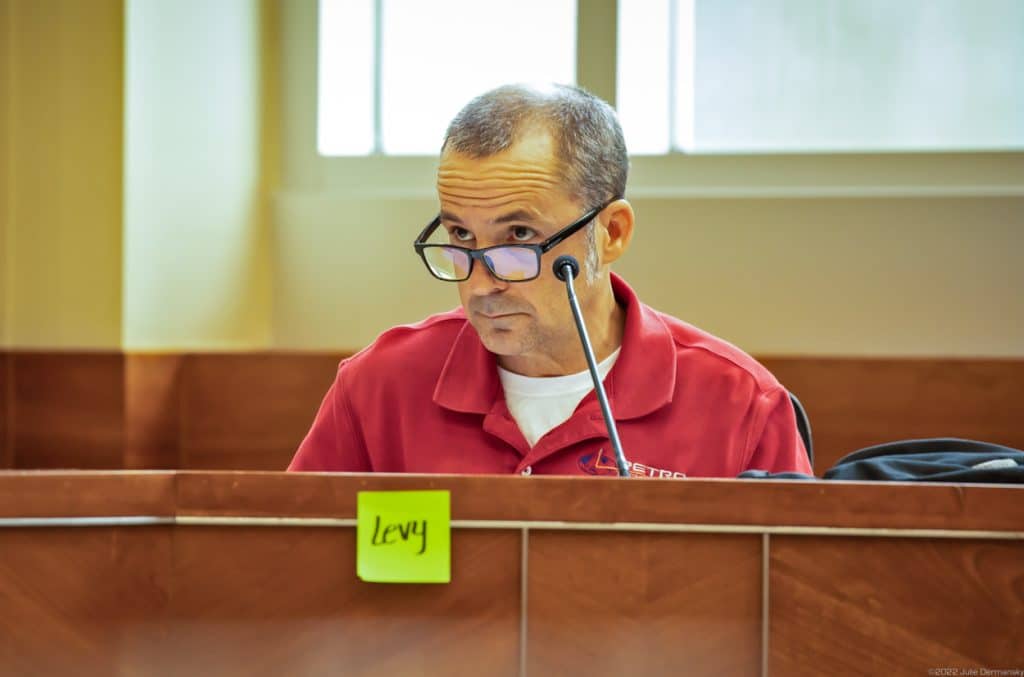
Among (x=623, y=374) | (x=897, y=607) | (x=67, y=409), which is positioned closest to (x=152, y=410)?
(x=67, y=409)

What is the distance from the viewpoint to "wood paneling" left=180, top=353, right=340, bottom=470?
262 centimetres

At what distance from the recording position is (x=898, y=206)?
2641mm

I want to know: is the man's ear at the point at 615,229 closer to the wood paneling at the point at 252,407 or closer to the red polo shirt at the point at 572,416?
the red polo shirt at the point at 572,416

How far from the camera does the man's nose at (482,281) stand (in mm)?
1409

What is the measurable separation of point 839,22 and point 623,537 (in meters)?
2.09

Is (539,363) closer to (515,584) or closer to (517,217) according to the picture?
(517,217)

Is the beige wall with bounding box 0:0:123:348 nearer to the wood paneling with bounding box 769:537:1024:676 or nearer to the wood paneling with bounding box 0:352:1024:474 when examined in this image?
the wood paneling with bounding box 0:352:1024:474

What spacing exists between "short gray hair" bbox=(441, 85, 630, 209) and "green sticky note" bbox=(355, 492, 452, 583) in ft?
1.92

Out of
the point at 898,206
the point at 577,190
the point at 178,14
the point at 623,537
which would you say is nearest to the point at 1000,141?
the point at 898,206

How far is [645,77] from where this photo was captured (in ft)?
9.26

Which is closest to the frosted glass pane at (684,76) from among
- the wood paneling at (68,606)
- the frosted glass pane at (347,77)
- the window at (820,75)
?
the window at (820,75)

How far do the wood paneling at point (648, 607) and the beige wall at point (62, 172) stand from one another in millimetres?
1700

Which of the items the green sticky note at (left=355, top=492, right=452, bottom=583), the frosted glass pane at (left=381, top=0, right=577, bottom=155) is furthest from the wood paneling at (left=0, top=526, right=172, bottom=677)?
the frosted glass pane at (left=381, top=0, right=577, bottom=155)

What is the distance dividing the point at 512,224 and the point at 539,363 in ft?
0.69
